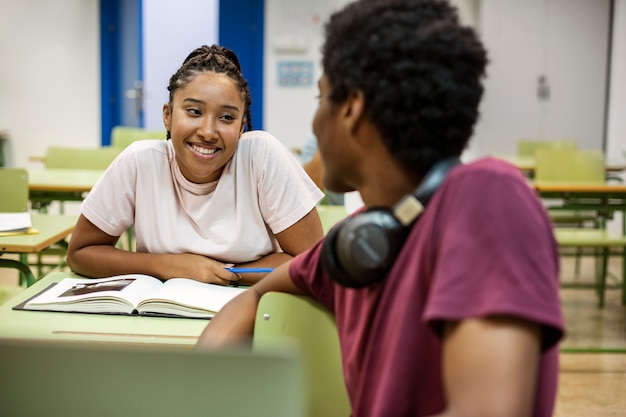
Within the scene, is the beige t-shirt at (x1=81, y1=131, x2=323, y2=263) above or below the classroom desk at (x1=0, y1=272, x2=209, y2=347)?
above

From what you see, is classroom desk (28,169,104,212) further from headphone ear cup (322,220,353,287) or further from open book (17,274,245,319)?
headphone ear cup (322,220,353,287)

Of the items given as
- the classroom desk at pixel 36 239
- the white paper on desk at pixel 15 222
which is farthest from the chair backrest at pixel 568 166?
the white paper on desk at pixel 15 222

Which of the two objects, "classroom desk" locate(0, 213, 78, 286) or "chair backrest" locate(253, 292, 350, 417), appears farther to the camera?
"classroom desk" locate(0, 213, 78, 286)

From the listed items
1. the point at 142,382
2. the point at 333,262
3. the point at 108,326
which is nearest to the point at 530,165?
the point at 108,326

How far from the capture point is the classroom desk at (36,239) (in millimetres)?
2352

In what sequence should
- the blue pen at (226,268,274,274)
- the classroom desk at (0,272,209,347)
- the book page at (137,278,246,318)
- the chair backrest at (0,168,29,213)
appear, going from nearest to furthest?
the classroom desk at (0,272,209,347), the book page at (137,278,246,318), the blue pen at (226,268,274,274), the chair backrest at (0,168,29,213)

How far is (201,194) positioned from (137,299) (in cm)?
42

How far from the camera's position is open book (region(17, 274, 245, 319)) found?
1634 millimetres

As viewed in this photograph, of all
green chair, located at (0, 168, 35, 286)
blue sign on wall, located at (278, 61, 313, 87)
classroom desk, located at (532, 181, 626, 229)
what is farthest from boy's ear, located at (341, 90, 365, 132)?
blue sign on wall, located at (278, 61, 313, 87)

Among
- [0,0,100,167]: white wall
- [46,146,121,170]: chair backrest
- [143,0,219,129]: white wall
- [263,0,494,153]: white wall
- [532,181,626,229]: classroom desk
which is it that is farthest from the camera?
[263,0,494,153]: white wall

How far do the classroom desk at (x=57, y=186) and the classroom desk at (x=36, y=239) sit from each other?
30.4 inches

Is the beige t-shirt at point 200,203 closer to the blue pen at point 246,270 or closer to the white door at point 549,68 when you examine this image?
the blue pen at point 246,270

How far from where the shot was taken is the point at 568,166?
476cm

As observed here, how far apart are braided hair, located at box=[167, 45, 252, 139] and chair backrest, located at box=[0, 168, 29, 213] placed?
53.4 inches
